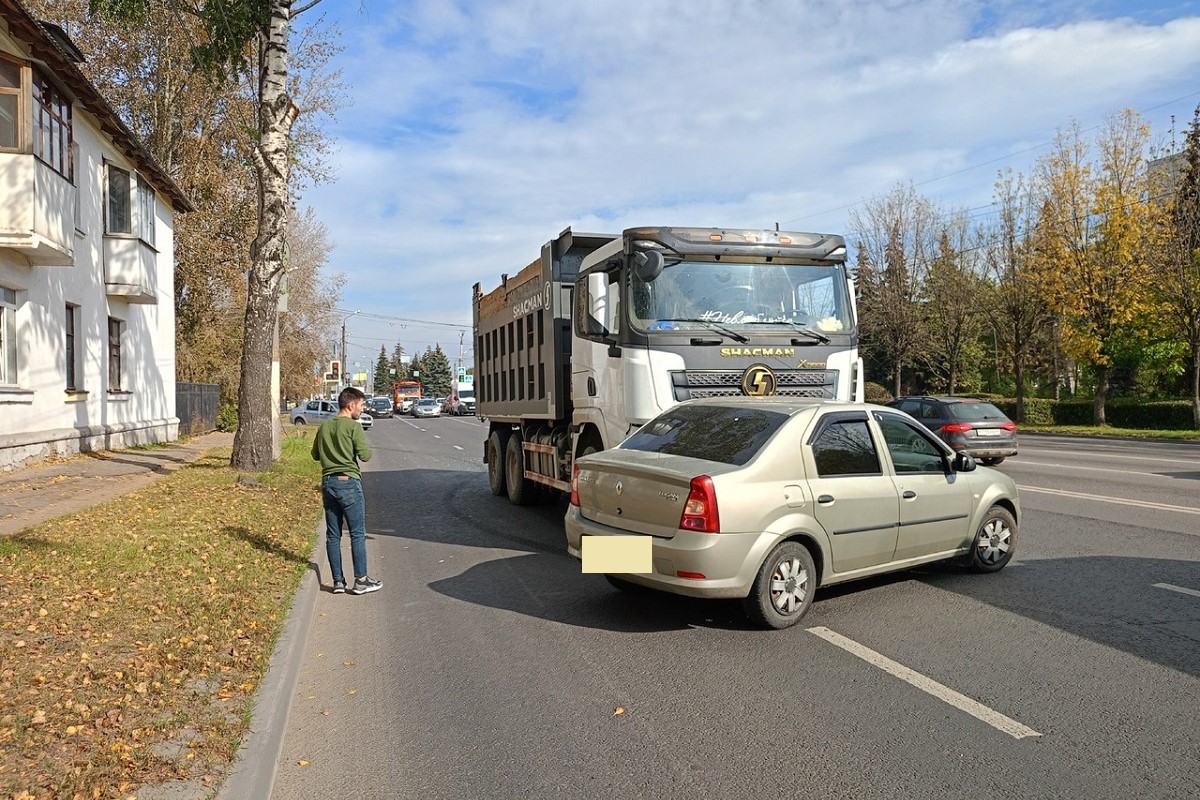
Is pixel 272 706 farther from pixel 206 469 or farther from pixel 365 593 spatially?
pixel 206 469

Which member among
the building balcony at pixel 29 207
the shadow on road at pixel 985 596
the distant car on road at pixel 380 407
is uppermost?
the building balcony at pixel 29 207

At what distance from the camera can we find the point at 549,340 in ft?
36.1

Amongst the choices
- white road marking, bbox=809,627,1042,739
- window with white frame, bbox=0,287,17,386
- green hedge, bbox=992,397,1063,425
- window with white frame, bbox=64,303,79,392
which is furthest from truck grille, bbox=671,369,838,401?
green hedge, bbox=992,397,1063,425

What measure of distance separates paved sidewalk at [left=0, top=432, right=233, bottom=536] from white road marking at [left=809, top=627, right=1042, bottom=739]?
806cm

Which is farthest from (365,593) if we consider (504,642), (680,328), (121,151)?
(121,151)

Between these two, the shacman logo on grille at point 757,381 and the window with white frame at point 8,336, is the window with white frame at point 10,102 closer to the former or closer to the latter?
the window with white frame at point 8,336

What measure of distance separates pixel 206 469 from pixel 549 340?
347 inches

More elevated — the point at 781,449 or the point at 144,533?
the point at 781,449

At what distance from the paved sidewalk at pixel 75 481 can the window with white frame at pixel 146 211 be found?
5.50 m

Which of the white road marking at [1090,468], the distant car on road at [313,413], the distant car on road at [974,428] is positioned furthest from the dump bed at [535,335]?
the distant car on road at [313,413]

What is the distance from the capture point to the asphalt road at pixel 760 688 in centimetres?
404

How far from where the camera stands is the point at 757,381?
8609 millimetres

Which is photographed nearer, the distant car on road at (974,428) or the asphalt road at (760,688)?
the asphalt road at (760,688)

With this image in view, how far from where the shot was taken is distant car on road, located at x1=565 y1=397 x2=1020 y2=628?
6.02m
